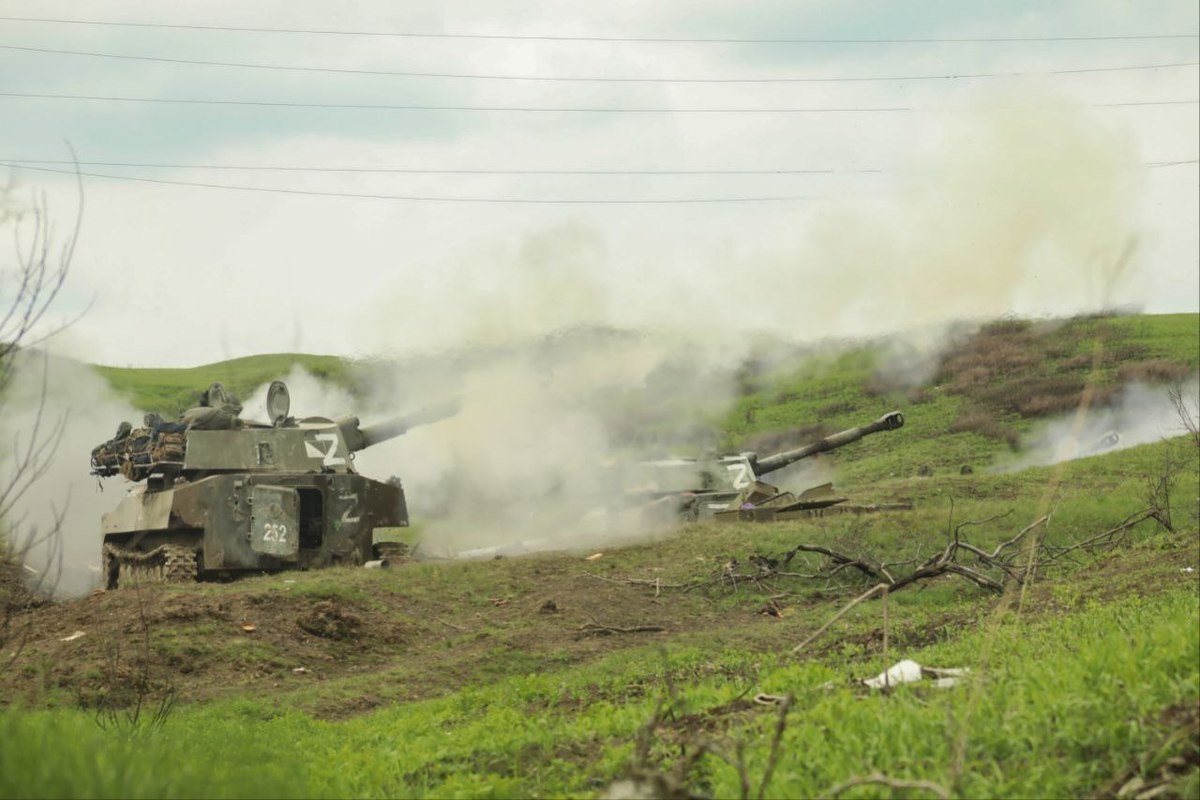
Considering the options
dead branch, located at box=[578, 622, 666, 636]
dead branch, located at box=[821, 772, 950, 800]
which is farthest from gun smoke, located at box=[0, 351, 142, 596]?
dead branch, located at box=[821, 772, 950, 800]

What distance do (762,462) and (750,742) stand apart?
2820 cm

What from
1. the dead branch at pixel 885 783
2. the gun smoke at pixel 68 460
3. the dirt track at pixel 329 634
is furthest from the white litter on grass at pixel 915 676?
the gun smoke at pixel 68 460

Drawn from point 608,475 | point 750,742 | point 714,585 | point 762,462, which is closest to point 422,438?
point 608,475

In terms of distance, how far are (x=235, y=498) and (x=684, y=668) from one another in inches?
595

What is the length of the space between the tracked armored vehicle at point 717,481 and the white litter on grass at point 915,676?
69.7 feet

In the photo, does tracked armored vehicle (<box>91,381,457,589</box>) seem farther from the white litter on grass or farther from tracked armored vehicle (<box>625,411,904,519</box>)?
the white litter on grass

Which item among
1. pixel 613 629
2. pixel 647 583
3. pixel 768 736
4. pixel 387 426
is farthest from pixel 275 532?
pixel 768 736

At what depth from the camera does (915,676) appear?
914 centimetres

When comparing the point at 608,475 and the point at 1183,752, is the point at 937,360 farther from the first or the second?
the point at 1183,752

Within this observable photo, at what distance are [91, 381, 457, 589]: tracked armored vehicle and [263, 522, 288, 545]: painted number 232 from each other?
2 centimetres

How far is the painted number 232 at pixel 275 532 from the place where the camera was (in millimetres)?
26500

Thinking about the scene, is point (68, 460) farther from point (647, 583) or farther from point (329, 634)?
point (647, 583)

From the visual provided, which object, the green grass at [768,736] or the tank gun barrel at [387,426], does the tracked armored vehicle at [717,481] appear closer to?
the tank gun barrel at [387,426]

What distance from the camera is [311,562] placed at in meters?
27.5
